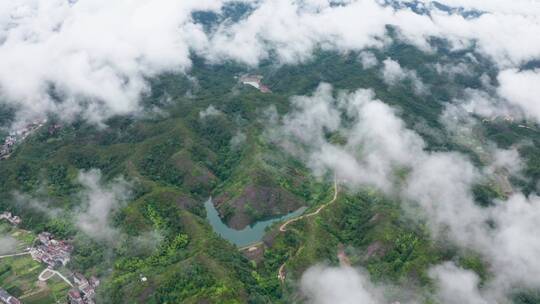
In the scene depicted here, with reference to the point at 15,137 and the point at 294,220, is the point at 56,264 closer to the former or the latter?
the point at 294,220

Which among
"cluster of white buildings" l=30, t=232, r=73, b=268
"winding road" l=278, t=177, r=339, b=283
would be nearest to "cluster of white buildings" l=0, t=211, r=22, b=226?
"cluster of white buildings" l=30, t=232, r=73, b=268

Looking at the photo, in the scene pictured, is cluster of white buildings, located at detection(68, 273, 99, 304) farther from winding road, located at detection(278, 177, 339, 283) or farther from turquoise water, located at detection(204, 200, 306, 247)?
winding road, located at detection(278, 177, 339, 283)

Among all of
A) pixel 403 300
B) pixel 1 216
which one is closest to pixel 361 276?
pixel 403 300

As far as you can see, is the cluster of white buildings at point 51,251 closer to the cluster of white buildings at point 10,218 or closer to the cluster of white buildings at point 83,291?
the cluster of white buildings at point 83,291

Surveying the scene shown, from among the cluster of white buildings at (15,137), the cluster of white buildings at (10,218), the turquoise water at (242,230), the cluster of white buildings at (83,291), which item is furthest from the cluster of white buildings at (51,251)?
the cluster of white buildings at (15,137)

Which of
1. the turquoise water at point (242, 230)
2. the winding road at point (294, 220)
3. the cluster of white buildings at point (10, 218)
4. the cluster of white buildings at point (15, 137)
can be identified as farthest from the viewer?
the cluster of white buildings at point (15, 137)

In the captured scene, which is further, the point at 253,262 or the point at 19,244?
the point at 19,244

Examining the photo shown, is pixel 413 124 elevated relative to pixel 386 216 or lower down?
lower down

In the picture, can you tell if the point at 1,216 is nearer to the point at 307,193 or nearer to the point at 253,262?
the point at 253,262
